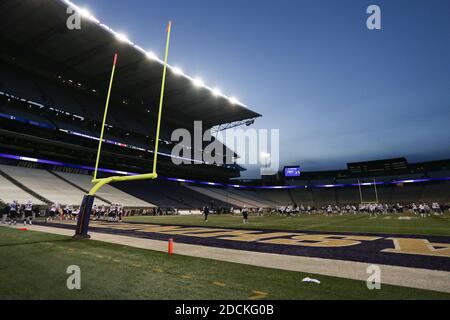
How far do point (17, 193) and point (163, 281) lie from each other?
29680mm

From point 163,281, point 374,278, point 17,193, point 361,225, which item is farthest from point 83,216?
point 17,193

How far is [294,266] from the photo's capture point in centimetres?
521

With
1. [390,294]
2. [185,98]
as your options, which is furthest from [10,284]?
[185,98]

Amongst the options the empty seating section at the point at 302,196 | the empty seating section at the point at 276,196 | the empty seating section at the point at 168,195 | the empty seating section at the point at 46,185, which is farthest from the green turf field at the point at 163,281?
the empty seating section at the point at 302,196

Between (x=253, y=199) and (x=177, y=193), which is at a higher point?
(x=177, y=193)

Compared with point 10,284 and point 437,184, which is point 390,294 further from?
point 437,184

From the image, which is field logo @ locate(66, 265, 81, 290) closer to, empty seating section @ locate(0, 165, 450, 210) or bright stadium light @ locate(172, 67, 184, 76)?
empty seating section @ locate(0, 165, 450, 210)

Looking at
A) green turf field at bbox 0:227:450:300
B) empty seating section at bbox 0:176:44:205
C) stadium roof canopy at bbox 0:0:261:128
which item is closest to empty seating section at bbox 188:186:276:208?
stadium roof canopy at bbox 0:0:261:128

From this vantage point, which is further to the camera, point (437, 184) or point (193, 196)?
point (437, 184)

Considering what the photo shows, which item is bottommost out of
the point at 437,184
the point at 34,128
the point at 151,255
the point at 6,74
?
the point at 151,255

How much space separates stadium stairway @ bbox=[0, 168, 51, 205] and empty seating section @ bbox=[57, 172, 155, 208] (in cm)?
704

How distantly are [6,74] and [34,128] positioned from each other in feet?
27.1

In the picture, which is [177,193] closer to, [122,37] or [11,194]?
[11,194]

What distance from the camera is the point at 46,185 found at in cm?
3130
